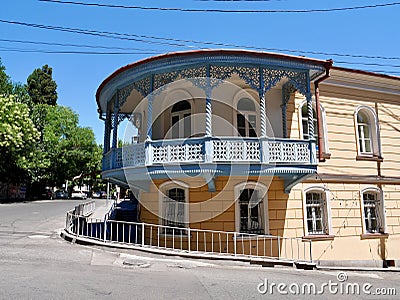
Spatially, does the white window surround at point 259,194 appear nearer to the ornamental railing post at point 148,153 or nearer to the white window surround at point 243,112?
the white window surround at point 243,112

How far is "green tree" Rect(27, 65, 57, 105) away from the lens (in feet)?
139

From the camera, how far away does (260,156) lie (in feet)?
32.0

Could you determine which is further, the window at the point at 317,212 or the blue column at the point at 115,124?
the window at the point at 317,212

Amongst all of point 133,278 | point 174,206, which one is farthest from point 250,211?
point 133,278

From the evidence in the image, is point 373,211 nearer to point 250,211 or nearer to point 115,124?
point 250,211

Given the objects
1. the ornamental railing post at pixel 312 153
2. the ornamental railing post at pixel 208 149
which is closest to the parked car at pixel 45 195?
the ornamental railing post at pixel 208 149

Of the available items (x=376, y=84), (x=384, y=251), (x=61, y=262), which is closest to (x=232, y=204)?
(x=61, y=262)

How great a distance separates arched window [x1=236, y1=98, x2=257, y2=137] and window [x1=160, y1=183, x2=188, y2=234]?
285 cm

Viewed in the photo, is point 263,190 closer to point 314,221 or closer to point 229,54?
point 314,221

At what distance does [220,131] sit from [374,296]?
669cm

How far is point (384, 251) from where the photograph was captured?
1293 cm

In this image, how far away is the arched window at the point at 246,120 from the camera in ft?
39.0

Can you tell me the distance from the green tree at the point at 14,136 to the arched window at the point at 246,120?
20992 mm

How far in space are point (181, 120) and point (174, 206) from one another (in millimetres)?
3065
